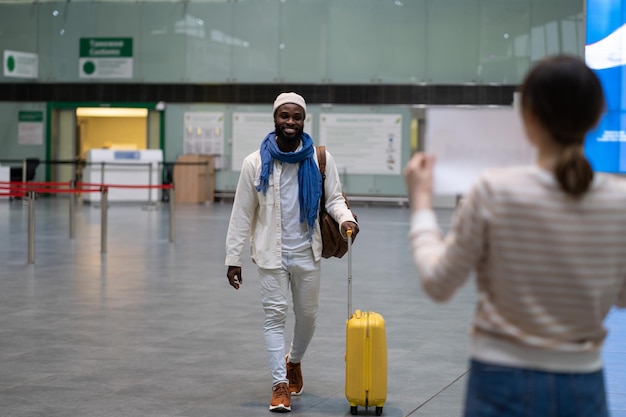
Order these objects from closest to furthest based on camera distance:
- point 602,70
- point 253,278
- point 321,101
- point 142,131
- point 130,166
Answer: point 602,70 < point 253,278 < point 130,166 < point 321,101 < point 142,131

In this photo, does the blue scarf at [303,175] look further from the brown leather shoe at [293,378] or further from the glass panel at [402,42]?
the glass panel at [402,42]

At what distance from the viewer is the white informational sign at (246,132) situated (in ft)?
105

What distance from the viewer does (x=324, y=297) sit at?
1115 cm

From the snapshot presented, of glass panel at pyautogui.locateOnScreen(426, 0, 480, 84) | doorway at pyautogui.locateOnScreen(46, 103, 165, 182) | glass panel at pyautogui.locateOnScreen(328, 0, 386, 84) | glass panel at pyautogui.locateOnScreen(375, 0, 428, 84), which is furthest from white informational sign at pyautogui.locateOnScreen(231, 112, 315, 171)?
glass panel at pyautogui.locateOnScreen(426, 0, 480, 84)

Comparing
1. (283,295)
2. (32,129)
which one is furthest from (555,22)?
(283,295)

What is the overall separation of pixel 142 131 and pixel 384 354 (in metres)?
34.4

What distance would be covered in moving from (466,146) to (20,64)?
1202 inches

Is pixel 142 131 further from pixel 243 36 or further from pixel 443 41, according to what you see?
pixel 443 41

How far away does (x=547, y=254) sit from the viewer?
93.7 inches

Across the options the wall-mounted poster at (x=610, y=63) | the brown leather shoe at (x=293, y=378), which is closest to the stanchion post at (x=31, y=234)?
the wall-mounted poster at (x=610, y=63)

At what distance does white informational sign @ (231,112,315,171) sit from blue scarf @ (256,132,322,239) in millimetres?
25805

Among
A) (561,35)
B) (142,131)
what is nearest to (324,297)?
(561,35)

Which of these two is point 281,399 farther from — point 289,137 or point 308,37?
point 308,37

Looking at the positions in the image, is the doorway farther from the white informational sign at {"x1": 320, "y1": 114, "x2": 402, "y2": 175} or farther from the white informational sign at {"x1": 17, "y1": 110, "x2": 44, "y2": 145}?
the white informational sign at {"x1": 320, "y1": 114, "x2": 402, "y2": 175}
